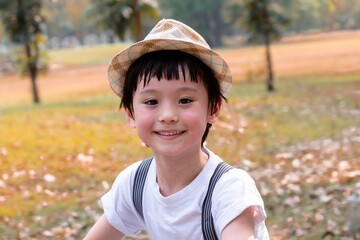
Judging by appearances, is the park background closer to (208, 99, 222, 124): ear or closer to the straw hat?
(208, 99, 222, 124): ear

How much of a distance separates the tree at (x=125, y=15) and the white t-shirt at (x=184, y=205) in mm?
19460

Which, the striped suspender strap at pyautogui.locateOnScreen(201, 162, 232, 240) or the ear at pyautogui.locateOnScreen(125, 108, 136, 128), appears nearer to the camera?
the striped suspender strap at pyautogui.locateOnScreen(201, 162, 232, 240)

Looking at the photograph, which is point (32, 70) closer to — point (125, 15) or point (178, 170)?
point (125, 15)

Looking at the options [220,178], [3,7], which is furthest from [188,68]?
[3,7]

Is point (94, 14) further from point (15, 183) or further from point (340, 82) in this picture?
point (15, 183)

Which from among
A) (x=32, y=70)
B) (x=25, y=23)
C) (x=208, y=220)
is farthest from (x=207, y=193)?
(x=32, y=70)

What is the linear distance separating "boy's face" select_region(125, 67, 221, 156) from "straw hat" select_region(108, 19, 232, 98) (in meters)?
0.10

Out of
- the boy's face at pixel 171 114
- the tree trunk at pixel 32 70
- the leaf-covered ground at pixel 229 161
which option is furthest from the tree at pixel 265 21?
the boy's face at pixel 171 114

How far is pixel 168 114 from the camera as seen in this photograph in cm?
203

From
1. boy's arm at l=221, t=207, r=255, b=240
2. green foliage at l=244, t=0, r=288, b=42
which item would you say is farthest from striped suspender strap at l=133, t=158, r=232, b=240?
green foliage at l=244, t=0, r=288, b=42

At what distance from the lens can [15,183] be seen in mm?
8695

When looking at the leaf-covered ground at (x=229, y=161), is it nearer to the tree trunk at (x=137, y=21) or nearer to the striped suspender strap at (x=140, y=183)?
the striped suspender strap at (x=140, y=183)

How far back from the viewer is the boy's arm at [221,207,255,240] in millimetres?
1958

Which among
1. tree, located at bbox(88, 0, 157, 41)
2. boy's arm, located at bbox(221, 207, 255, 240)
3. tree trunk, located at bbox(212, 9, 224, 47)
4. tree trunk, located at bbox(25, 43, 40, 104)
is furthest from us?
tree trunk, located at bbox(212, 9, 224, 47)
